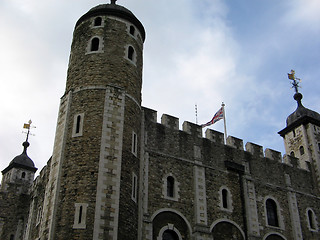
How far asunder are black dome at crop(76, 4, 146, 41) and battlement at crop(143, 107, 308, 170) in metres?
4.83

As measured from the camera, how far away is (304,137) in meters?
28.9

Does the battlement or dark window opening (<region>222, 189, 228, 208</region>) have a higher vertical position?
the battlement

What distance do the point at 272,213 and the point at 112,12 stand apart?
45.7ft

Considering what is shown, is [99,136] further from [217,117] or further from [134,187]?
[217,117]

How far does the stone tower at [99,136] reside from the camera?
16547mm

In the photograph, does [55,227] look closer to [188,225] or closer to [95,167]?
[95,167]

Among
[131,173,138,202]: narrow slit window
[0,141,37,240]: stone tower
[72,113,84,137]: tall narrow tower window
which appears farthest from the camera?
[0,141,37,240]: stone tower

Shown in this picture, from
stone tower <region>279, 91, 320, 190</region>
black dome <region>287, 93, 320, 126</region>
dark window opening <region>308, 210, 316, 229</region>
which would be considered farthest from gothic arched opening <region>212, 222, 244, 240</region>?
black dome <region>287, 93, 320, 126</region>

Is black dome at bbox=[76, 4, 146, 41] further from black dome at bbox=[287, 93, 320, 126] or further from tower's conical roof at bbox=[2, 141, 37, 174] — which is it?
tower's conical roof at bbox=[2, 141, 37, 174]

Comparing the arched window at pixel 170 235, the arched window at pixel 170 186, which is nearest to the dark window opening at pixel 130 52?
the arched window at pixel 170 186

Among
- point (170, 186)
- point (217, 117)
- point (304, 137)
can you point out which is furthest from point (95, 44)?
point (304, 137)

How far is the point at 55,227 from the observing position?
16.4 meters

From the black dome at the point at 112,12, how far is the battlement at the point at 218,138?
483 cm

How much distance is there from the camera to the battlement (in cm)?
2252
